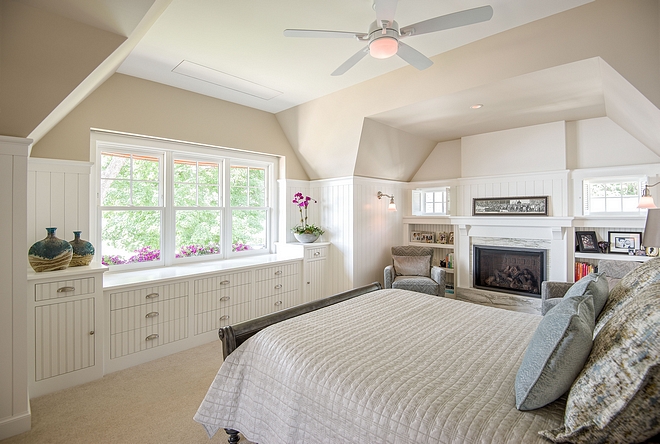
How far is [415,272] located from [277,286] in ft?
6.41

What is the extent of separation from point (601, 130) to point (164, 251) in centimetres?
537

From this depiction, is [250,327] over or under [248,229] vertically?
under

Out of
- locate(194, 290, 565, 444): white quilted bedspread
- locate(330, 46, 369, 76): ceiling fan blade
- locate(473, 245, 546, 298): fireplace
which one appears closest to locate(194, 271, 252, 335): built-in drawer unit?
locate(194, 290, 565, 444): white quilted bedspread

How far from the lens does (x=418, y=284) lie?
4270 millimetres

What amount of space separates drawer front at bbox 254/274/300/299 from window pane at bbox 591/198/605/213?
3798 mm

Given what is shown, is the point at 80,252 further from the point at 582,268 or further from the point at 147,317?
the point at 582,268

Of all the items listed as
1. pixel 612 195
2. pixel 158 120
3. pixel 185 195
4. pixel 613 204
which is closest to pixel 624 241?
pixel 613 204

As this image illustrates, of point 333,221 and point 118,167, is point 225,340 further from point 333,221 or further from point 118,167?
point 333,221

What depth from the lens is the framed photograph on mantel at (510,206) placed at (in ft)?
13.7

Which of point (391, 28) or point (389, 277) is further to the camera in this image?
point (389, 277)

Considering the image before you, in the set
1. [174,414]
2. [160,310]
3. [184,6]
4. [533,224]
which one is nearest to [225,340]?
[174,414]

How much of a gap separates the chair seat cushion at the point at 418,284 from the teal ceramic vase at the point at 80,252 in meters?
3.39

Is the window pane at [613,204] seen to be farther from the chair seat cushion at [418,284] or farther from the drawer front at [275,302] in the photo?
the drawer front at [275,302]

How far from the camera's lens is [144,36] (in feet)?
8.39
